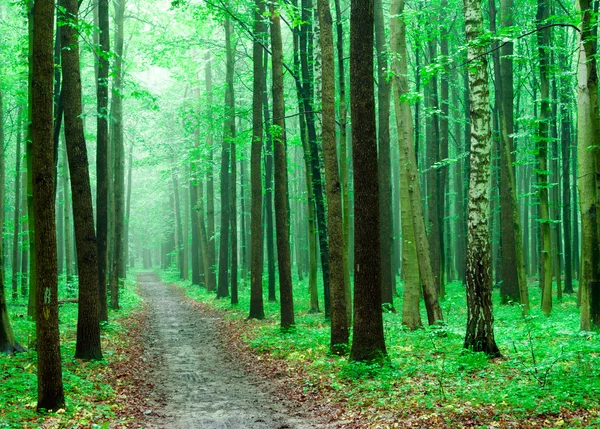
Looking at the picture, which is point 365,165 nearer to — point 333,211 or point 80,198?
point 333,211

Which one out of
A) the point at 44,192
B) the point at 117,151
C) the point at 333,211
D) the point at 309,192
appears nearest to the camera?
the point at 44,192

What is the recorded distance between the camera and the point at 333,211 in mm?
11391

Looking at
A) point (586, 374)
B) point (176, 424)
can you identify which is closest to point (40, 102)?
point (176, 424)

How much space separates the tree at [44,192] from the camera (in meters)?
7.20

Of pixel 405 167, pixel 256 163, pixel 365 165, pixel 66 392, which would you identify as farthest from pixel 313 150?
pixel 66 392

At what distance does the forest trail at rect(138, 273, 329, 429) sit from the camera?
7.70 meters

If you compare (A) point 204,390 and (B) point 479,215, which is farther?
(A) point 204,390

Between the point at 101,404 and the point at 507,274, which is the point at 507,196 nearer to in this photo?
the point at 507,274

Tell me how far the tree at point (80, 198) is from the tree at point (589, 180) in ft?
33.0

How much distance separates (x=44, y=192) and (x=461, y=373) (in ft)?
22.9

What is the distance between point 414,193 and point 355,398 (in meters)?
6.38

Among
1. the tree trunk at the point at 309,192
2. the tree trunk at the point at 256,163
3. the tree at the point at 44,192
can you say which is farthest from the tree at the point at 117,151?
the tree at the point at 44,192

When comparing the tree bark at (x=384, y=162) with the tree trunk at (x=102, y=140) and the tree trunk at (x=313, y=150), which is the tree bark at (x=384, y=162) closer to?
the tree trunk at (x=313, y=150)

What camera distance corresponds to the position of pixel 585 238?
10.5 meters
